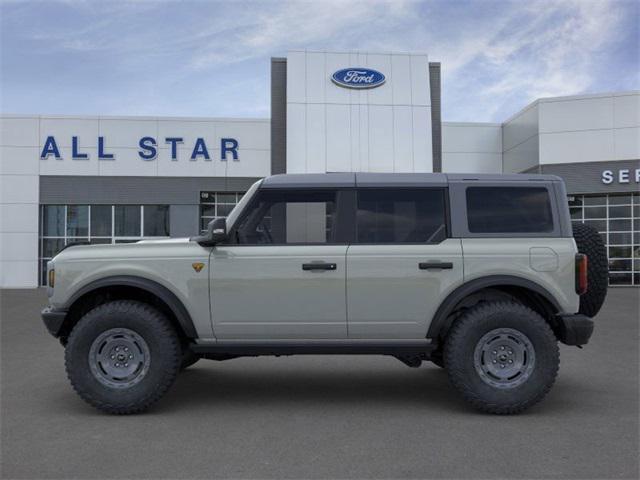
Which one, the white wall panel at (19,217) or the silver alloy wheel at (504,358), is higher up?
the white wall panel at (19,217)

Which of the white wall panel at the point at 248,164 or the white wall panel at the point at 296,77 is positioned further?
the white wall panel at the point at 248,164

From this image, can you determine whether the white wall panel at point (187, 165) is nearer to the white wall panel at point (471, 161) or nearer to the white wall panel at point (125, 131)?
the white wall panel at point (125, 131)

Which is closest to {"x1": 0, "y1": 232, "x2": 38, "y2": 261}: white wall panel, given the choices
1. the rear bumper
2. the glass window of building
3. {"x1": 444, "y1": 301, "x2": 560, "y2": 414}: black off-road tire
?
the glass window of building

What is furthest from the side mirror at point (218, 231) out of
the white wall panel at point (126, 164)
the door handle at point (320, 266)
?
the white wall panel at point (126, 164)

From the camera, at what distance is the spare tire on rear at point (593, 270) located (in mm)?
5695

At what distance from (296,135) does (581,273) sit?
18.4 m

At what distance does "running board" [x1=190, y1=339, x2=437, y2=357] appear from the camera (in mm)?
5371

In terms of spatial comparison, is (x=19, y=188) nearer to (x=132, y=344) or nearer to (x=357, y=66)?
(x=357, y=66)

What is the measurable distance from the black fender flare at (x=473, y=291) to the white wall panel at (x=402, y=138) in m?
17.7

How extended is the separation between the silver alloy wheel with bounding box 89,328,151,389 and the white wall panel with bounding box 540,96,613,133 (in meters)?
21.0

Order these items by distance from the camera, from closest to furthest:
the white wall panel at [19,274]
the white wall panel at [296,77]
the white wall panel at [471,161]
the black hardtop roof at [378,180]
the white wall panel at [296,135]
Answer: the black hardtop roof at [378,180], the white wall panel at [296,135], the white wall panel at [296,77], the white wall panel at [19,274], the white wall panel at [471,161]

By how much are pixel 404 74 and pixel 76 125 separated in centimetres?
1301

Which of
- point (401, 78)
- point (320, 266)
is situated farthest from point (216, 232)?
point (401, 78)

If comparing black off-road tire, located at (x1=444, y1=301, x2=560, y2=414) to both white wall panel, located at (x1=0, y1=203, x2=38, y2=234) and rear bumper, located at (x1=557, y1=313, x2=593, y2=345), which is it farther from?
white wall panel, located at (x1=0, y1=203, x2=38, y2=234)
